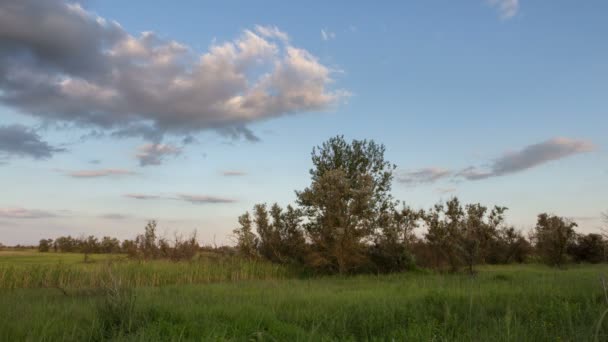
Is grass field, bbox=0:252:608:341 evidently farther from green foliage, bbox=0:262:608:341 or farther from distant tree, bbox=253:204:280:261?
distant tree, bbox=253:204:280:261

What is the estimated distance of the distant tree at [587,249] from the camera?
134ft

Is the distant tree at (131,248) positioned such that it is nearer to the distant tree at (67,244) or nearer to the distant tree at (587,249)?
the distant tree at (67,244)

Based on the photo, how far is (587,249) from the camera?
41.3 metres

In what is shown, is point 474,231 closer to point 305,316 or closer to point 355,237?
point 355,237

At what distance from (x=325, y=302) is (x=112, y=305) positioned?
18.2 ft

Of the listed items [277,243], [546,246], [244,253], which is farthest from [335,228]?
[546,246]

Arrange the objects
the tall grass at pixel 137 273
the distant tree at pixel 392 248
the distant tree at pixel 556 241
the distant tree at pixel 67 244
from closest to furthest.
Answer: the tall grass at pixel 137 273 < the distant tree at pixel 392 248 < the distant tree at pixel 556 241 < the distant tree at pixel 67 244

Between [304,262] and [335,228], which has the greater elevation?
[335,228]

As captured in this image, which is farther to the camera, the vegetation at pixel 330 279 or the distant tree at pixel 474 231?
the distant tree at pixel 474 231

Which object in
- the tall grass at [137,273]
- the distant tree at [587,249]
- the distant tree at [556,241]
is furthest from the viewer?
the distant tree at [587,249]

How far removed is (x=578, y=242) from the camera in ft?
136

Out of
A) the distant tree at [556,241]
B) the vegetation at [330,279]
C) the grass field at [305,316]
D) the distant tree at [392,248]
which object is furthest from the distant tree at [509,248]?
the grass field at [305,316]

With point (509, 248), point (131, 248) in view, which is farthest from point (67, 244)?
point (509, 248)

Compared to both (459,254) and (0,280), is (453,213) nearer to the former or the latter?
(459,254)
